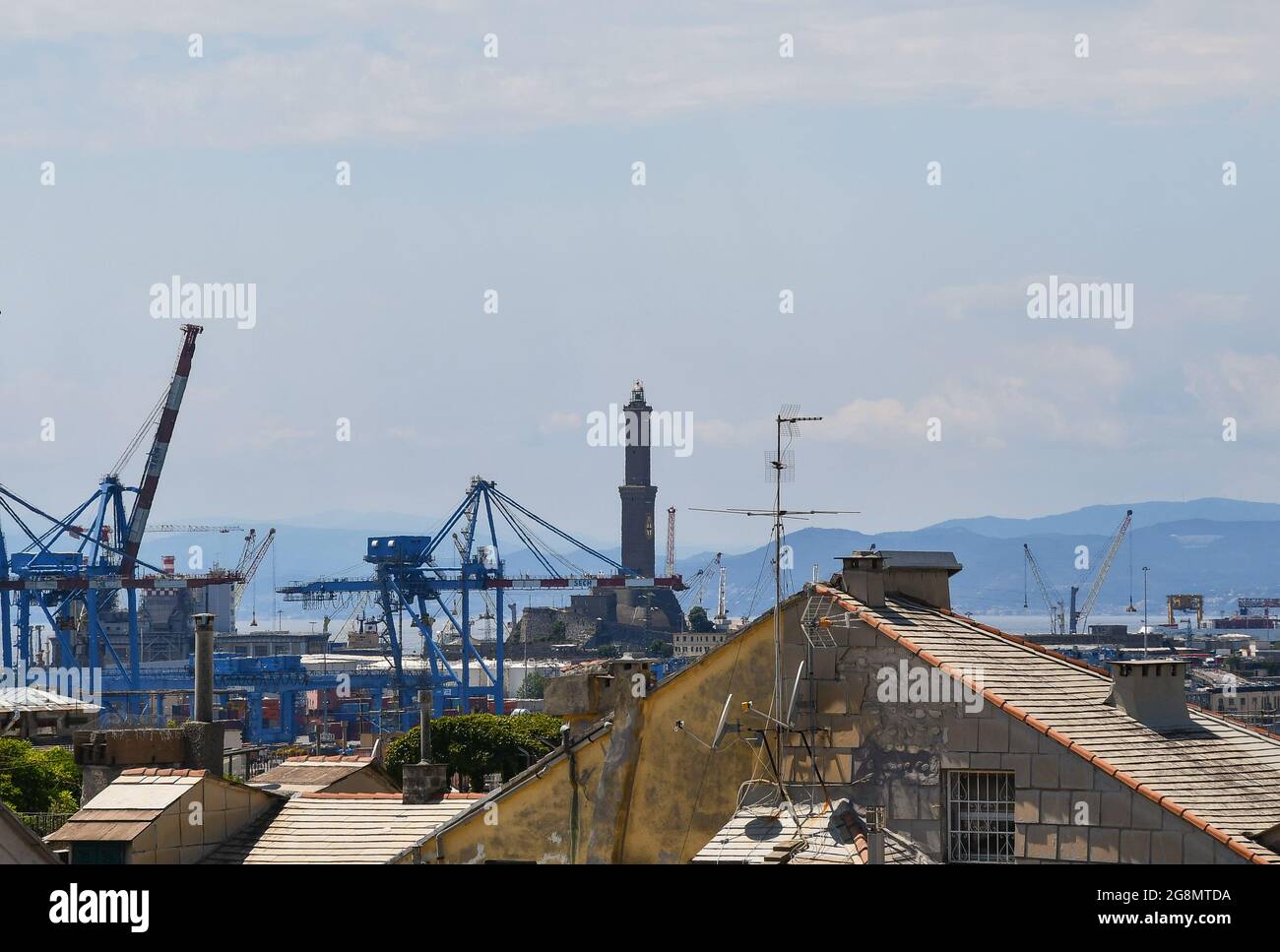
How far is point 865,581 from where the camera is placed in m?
16.6

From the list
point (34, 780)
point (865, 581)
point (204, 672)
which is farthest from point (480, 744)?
point (865, 581)

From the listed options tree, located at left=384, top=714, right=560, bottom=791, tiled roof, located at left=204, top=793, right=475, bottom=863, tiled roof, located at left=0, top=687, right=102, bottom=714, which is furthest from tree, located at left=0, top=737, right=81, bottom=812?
tiled roof, located at left=204, top=793, right=475, bottom=863

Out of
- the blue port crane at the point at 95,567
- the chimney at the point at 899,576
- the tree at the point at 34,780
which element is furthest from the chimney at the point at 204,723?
the blue port crane at the point at 95,567

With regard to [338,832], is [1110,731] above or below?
above

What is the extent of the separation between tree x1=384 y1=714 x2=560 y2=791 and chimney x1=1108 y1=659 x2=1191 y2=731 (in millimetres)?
53476

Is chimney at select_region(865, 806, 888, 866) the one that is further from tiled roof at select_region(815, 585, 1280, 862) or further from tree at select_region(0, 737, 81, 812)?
tree at select_region(0, 737, 81, 812)

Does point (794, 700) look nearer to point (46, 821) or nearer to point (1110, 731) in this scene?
point (1110, 731)

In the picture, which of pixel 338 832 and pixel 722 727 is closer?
pixel 722 727

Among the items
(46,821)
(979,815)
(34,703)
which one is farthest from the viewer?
(34,703)

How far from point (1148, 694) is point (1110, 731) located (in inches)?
35.5
